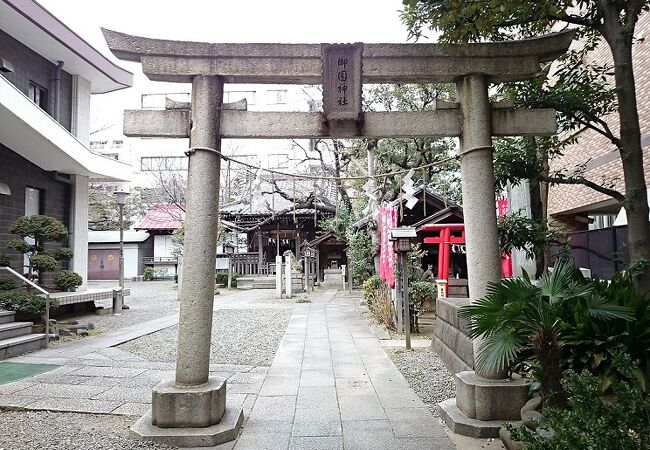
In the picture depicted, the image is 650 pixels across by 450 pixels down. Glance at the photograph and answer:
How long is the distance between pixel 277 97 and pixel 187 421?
41135mm

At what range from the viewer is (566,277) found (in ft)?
12.7

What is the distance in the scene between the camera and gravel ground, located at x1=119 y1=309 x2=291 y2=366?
8.37 meters

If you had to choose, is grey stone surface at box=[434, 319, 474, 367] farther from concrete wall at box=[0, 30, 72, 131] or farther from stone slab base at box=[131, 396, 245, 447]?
concrete wall at box=[0, 30, 72, 131]

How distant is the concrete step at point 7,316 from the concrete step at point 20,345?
0.57m

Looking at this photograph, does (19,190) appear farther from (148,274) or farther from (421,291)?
(148,274)

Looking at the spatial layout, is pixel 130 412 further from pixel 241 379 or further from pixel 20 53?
pixel 20 53

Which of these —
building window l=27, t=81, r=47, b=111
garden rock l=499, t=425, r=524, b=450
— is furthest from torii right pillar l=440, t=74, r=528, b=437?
building window l=27, t=81, r=47, b=111

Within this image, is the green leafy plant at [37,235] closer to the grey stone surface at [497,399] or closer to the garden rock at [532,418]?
the grey stone surface at [497,399]

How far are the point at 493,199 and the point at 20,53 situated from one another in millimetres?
13679

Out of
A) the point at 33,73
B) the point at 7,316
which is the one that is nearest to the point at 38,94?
the point at 33,73

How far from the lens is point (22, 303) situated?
913 cm

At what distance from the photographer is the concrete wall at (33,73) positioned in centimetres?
1192

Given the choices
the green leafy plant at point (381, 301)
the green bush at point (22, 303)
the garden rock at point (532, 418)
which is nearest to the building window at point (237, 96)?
the green leafy plant at point (381, 301)

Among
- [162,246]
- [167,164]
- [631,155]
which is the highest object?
[167,164]
